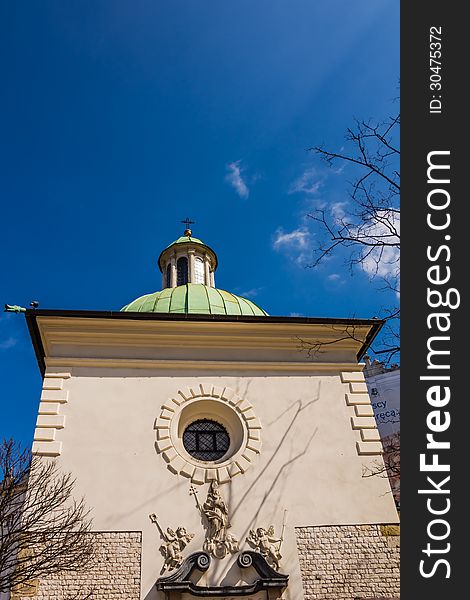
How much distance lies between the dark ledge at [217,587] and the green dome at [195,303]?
17.7ft

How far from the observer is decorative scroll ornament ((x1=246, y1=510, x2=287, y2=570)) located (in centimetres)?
825

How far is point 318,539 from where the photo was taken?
8.55m

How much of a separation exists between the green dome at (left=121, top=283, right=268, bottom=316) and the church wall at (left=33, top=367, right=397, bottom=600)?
2.75m

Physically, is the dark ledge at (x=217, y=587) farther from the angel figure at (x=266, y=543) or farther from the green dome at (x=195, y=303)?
the green dome at (x=195, y=303)

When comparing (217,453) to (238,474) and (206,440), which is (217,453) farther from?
(238,474)

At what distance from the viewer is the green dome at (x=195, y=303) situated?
12469 millimetres

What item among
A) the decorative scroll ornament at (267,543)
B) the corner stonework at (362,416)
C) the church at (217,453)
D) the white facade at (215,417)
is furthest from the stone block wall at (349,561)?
the corner stonework at (362,416)

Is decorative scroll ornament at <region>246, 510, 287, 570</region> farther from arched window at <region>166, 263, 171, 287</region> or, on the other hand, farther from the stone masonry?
arched window at <region>166, 263, 171, 287</region>

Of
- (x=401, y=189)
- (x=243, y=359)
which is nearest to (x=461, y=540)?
(x=401, y=189)

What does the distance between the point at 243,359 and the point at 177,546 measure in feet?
11.4

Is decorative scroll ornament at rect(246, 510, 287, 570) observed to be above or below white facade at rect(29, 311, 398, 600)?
below

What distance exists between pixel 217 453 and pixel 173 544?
5.68ft

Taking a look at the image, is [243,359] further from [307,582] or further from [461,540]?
[461,540]

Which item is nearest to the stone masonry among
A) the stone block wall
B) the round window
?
the round window
